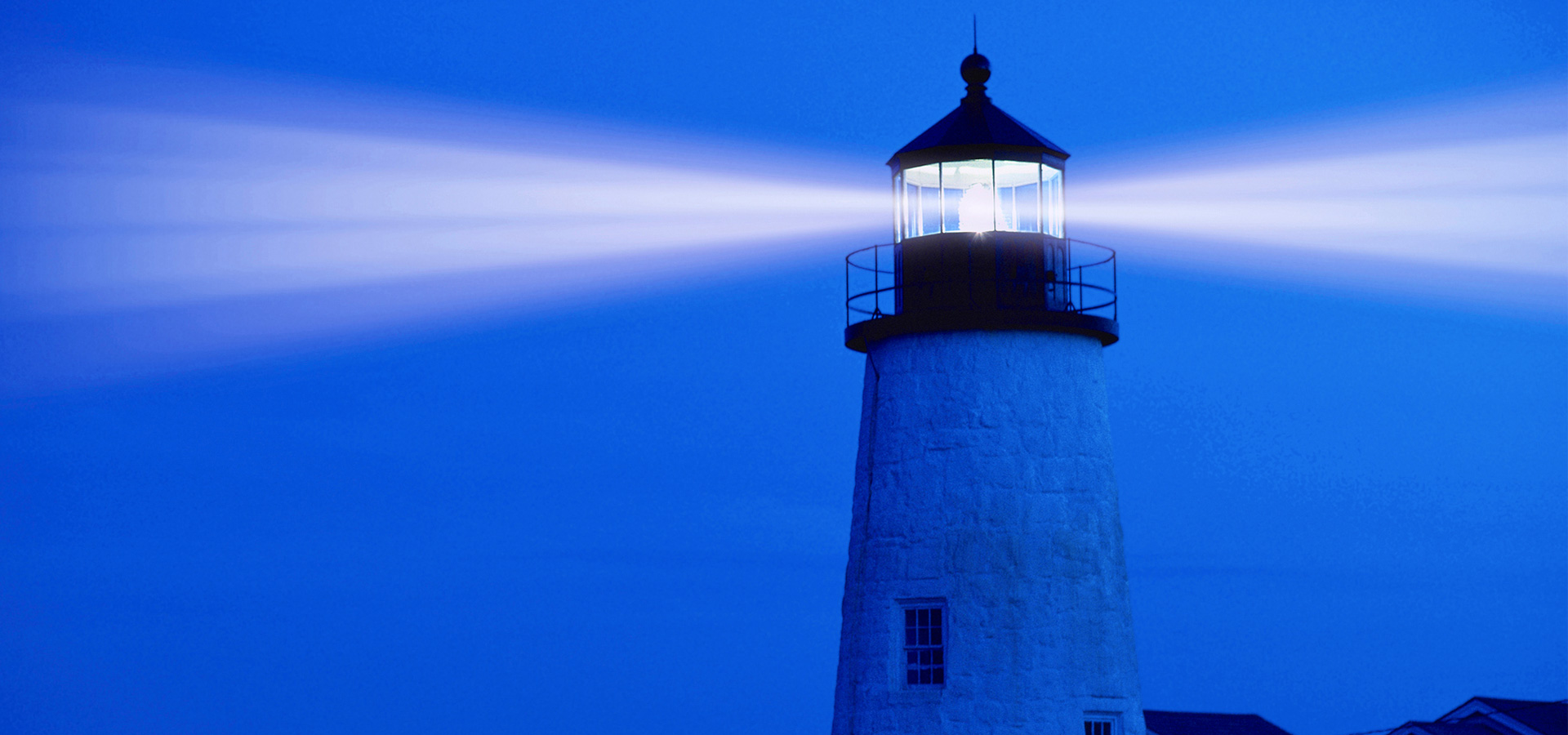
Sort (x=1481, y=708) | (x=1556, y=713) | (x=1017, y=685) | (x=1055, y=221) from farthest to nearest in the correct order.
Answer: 1. (x=1481, y=708)
2. (x=1556, y=713)
3. (x=1055, y=221)
4. (x=1017, y=685)

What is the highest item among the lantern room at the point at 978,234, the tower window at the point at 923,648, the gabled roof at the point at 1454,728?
the lantern room at the point at 978,234

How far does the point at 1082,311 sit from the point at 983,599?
9.86 feet

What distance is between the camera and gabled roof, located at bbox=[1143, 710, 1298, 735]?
30453 millimetres

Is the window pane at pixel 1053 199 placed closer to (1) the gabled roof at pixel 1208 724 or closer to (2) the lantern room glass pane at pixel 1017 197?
(2) the lantern room glass pane at pixel 1017 197

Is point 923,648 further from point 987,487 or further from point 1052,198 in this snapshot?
point 1052,198

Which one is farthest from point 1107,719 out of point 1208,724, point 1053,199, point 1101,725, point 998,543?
point 1208,724

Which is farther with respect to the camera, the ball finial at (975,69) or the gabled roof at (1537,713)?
the gabled roof at (1537,713)

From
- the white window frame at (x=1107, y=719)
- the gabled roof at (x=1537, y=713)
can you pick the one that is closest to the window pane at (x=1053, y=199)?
the white window frame at (x=1107, y=719)

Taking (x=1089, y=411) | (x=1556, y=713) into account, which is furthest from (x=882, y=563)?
(x=1556, y=713)

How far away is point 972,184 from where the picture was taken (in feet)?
65.6

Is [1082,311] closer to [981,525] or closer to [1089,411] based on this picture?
[1089,411]

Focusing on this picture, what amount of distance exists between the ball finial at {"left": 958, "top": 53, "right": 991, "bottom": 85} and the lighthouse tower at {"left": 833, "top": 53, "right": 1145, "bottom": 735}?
377mm

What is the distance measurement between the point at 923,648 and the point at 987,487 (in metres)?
1.66

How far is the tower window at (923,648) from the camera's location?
61.6ft
